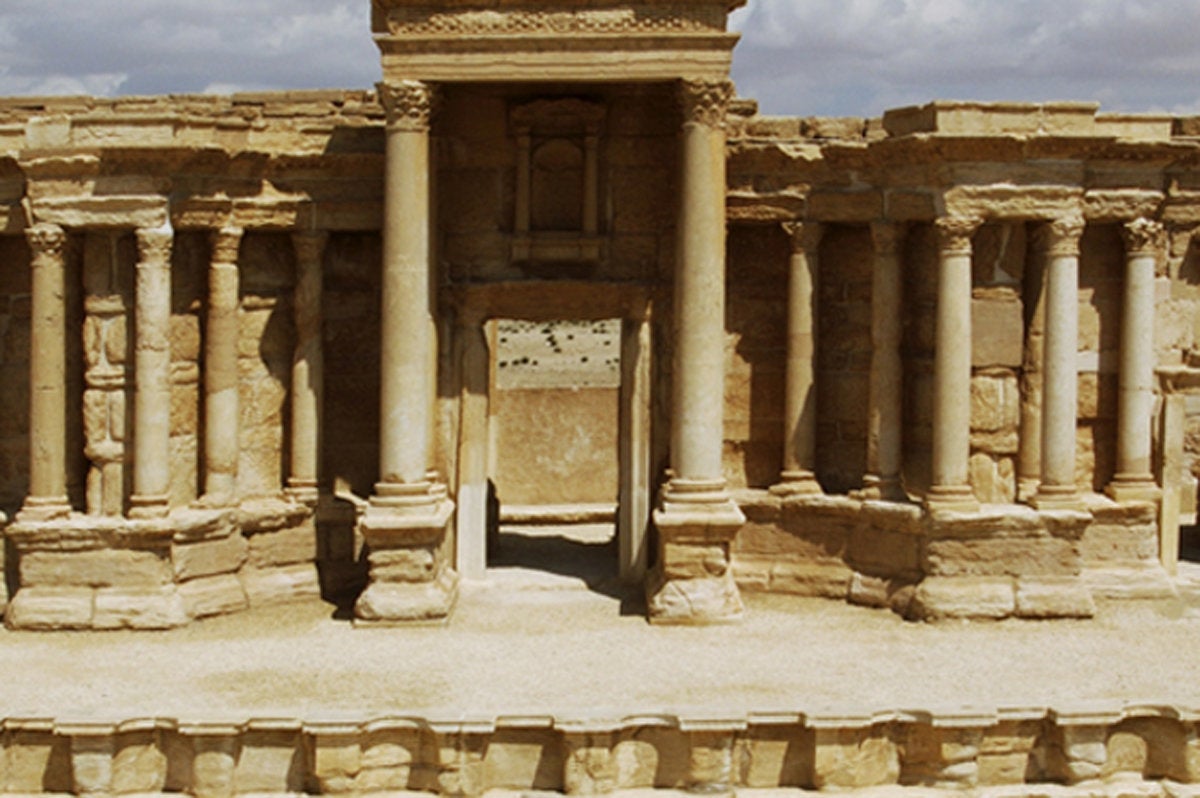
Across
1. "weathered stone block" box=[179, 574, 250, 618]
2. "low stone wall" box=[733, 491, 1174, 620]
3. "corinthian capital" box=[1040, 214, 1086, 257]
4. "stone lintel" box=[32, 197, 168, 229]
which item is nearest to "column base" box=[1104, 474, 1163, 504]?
"low stone wall" box=[733, 491, 1174, 620]

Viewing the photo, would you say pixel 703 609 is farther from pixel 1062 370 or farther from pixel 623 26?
pixel 623 26

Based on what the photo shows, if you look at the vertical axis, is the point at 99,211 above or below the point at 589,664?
above

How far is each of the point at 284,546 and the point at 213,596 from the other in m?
1.17

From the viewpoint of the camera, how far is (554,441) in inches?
947

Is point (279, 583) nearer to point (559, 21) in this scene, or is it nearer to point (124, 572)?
point (124, 572)

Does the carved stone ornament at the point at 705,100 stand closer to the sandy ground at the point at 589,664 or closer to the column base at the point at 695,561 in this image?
the column base at the point at 695,561

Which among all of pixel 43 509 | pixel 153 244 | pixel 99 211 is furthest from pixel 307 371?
pixel 43 509

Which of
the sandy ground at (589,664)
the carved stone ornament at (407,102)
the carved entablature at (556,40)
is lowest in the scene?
the sandy ground at (589,664)

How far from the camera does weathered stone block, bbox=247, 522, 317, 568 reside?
667 inches

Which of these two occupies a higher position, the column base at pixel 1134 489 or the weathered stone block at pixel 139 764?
the column base at pixel 1134 489

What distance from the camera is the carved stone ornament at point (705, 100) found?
611 inches

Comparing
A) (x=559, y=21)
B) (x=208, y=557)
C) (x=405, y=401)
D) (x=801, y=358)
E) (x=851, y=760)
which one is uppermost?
(x=559, y=21)

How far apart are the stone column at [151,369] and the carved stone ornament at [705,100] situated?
18.2 ft

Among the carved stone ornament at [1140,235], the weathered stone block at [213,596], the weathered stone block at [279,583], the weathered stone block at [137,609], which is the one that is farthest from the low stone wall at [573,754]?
the carved stone ornament at [1140,235]
